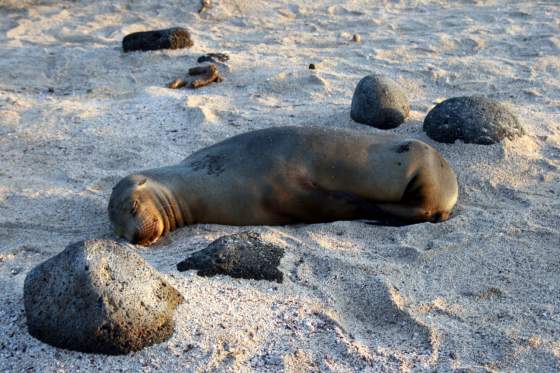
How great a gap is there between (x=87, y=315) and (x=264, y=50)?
5762mm

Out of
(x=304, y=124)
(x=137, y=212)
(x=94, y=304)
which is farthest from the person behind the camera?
(x=304, y=124)

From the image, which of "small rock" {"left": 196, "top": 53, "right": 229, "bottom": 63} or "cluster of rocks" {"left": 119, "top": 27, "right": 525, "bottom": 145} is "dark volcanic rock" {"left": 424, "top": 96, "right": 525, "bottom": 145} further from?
"small rock" {"left": 196, "top": 53, "right": 229, "bottom": 63}

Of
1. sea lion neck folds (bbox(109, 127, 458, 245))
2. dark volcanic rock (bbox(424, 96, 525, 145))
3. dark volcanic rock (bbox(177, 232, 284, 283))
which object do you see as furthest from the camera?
dark volcanic rock (bbox(424, 96, 525, 145))

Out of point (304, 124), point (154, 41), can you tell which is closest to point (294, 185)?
point (304, 124)

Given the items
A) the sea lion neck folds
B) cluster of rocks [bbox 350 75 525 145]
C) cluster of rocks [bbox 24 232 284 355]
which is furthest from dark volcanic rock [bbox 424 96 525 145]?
cluster of rocks [bbox 24 232 284 355]

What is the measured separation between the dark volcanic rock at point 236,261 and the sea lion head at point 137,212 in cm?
62

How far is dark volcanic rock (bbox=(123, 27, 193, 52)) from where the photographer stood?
7707 mm

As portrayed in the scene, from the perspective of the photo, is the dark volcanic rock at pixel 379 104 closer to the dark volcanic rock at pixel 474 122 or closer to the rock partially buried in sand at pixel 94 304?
the dark volcanic rock at pixel 474 122

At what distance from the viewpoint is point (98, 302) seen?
2668 millimetres

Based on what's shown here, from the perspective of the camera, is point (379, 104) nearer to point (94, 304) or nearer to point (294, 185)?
point (294, 185)

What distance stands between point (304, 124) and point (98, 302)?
3.33 m

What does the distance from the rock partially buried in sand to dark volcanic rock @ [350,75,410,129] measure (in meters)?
3.17

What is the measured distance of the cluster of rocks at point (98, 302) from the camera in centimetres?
266

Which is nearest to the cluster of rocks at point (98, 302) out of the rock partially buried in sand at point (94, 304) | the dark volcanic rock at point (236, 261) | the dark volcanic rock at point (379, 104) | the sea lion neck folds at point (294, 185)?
the rock partially buried in sand at point (94, 304)
